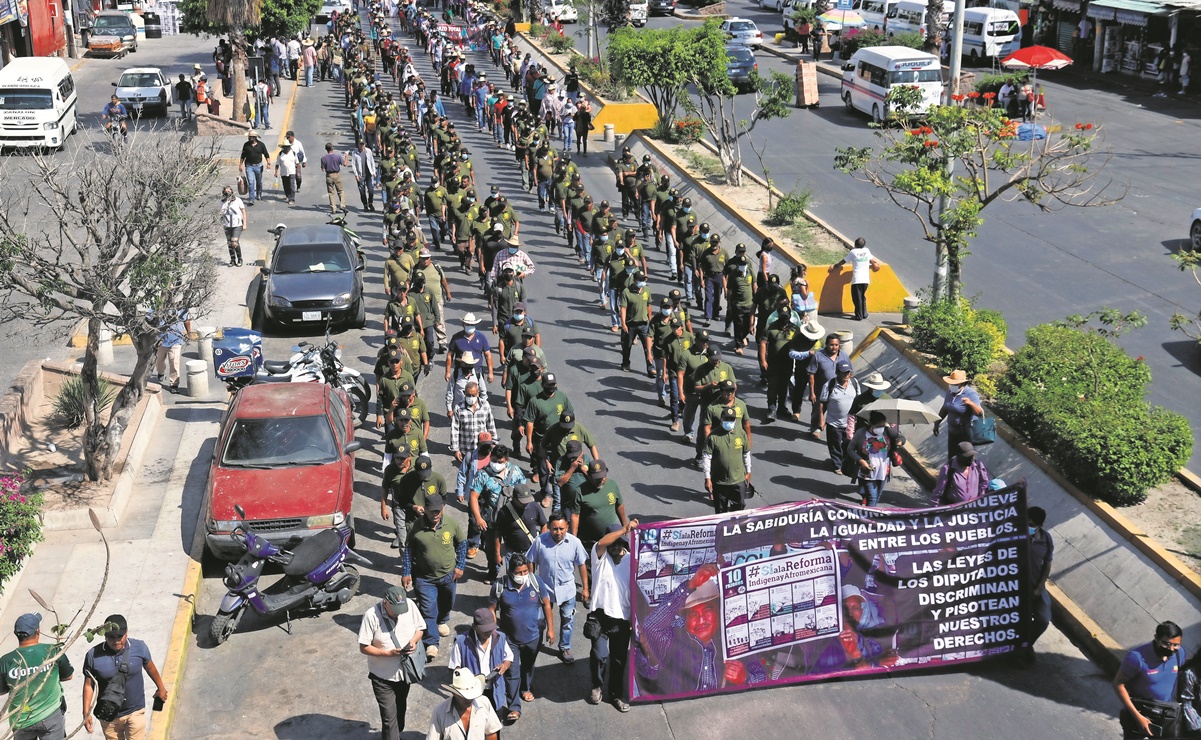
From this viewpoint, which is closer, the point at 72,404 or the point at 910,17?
the point at 72,404

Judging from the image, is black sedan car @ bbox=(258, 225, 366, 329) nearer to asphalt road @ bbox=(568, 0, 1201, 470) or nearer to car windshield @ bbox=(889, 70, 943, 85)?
asphalt road @ bbox=(568, 0, 1201, 470)

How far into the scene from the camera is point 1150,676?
9758 millimetres

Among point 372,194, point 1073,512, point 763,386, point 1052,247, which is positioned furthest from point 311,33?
point 1073,512

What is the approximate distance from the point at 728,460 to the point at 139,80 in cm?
3432

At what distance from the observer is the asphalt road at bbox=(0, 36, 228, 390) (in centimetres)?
2044

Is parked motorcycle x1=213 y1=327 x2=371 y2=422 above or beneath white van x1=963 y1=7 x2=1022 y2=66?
beneath

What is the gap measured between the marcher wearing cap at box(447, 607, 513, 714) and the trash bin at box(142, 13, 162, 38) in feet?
197

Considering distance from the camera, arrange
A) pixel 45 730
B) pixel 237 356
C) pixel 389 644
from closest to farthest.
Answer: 1. pixel 45 730
2. pixel 389 644
3. pixel 237 356

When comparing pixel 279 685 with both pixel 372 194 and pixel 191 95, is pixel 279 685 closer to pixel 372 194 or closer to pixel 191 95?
pixel 372 194

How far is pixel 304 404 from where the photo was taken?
1462 cm

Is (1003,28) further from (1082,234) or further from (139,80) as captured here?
(139,80)

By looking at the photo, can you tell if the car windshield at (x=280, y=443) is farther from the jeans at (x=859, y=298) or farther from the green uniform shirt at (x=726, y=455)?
the jeans at (x=859, y=298)

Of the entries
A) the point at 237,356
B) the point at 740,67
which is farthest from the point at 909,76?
the point at 237,356

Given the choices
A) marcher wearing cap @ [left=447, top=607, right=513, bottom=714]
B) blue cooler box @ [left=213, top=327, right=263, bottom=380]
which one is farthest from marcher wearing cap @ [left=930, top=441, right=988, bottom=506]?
blue cooler box @ [left=213, top=327, right=263, bottom=380]
